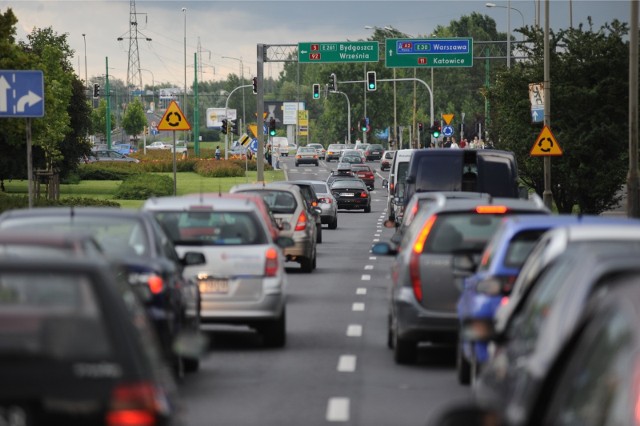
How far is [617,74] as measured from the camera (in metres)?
43.8

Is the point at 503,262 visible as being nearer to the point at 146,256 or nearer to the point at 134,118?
the point at 146,256

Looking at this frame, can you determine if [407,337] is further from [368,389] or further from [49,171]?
[49,171]

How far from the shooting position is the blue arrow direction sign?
23.8 metres

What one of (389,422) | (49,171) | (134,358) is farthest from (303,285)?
(49,171)

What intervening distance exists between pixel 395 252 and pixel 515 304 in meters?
8.16

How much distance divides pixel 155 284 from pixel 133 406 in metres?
6.20

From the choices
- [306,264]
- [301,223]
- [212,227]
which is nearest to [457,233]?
[212,227]

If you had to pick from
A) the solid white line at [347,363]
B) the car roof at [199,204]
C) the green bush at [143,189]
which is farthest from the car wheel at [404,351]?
the green bush at [143,189]

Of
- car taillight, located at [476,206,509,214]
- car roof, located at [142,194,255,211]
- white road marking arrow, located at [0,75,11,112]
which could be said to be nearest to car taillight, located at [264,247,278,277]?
car roof, located at [142,194,255,211]

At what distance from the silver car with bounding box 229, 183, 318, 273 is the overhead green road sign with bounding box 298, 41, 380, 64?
45712mm

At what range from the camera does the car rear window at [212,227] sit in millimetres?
16641

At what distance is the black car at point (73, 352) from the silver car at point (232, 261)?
30.6ft

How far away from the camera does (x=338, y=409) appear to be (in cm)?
1204

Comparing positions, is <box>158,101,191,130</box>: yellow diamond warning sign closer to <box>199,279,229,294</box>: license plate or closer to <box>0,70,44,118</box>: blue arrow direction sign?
<box>0,70,44,118</box>: blue arrow direction sign
